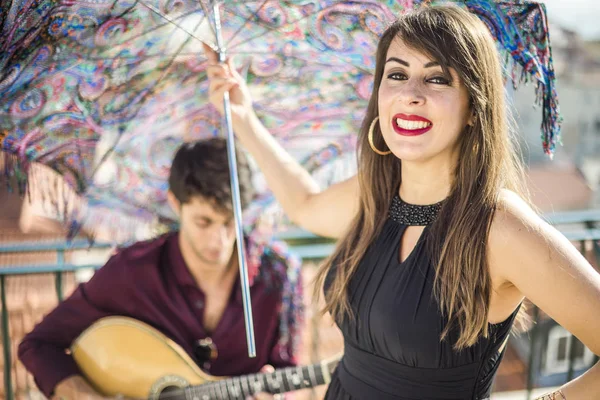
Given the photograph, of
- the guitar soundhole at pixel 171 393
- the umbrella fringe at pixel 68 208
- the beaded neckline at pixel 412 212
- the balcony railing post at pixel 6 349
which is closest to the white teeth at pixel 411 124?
the beaded neckline at pixel 412 212

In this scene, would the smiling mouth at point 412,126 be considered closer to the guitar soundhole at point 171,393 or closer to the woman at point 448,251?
the woman at point 448,251

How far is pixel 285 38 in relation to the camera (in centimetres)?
243

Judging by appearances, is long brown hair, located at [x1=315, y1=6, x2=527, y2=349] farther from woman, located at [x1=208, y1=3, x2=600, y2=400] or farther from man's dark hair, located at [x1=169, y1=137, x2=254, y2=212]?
man's dark hair, located at [x1=169, y1=137, x2=254, y2=212]

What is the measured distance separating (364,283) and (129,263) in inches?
44.1

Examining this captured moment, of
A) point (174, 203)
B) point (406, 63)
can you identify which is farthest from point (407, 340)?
point (174, 203)

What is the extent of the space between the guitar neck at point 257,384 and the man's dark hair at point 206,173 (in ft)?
2.19

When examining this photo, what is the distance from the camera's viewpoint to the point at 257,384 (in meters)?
2.63

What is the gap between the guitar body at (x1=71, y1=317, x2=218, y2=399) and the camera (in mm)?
2678

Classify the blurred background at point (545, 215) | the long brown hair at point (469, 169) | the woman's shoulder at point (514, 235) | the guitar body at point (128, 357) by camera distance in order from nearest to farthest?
the woman's shoulder at point (514, 235), the long brown hair at point (469, 169), the blurred background at point (545, 215), the guitar body at point (128, 357)

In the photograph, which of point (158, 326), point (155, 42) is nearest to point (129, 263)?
point (158, 326)

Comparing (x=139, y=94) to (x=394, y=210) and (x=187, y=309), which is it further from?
(x=394, y=210)

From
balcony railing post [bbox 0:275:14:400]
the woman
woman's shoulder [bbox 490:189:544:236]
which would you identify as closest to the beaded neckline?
the woman

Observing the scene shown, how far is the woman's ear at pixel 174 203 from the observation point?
2.75m

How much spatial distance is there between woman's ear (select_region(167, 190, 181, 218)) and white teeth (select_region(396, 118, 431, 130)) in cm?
114
